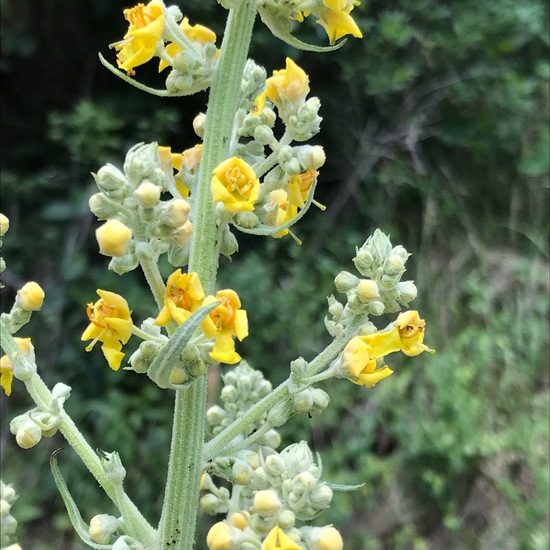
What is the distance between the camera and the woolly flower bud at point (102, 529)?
1.19 m

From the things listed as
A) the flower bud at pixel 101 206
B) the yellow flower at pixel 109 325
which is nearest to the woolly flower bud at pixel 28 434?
the yellow flower at pixel 109 325

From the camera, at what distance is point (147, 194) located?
3.52ft

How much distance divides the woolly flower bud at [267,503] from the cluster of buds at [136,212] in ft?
1.54

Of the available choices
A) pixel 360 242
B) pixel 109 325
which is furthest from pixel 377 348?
Answer: pixel 360 242

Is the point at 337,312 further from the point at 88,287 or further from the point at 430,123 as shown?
the point at 430,123

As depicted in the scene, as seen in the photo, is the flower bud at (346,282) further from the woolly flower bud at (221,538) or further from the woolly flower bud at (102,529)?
the woolly flower bud at (102,529)

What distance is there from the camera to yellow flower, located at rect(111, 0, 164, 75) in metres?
1.16

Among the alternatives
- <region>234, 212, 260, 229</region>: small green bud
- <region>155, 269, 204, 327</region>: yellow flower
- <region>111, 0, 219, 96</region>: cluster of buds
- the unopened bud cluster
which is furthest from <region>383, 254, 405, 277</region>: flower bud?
<region>111, 0, 219, 96</region>: cluster of buds

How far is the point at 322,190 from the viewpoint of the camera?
432 cm

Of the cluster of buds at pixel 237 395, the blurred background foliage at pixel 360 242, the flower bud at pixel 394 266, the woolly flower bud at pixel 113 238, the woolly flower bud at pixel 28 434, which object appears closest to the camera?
the woolly flower bud at pixel 113 238

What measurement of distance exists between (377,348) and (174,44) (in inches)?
27.9

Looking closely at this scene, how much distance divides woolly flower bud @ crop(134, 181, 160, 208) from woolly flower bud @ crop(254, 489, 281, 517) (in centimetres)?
55

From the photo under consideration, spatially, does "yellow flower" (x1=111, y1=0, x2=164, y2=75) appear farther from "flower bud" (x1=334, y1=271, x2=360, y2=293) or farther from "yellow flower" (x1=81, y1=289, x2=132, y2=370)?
"flower bud" (x1=334, y1=271, x2=360, y2=293)

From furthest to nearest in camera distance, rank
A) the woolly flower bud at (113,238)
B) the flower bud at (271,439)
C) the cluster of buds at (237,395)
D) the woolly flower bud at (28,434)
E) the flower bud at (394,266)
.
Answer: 1. the cluster of buds at (237,395)
2. the flower bud at (271,439)
3. the flower bud at (394,266)
4. the woolly flower bud at (28,434)
5. the woolly flower bud at (113,238)
